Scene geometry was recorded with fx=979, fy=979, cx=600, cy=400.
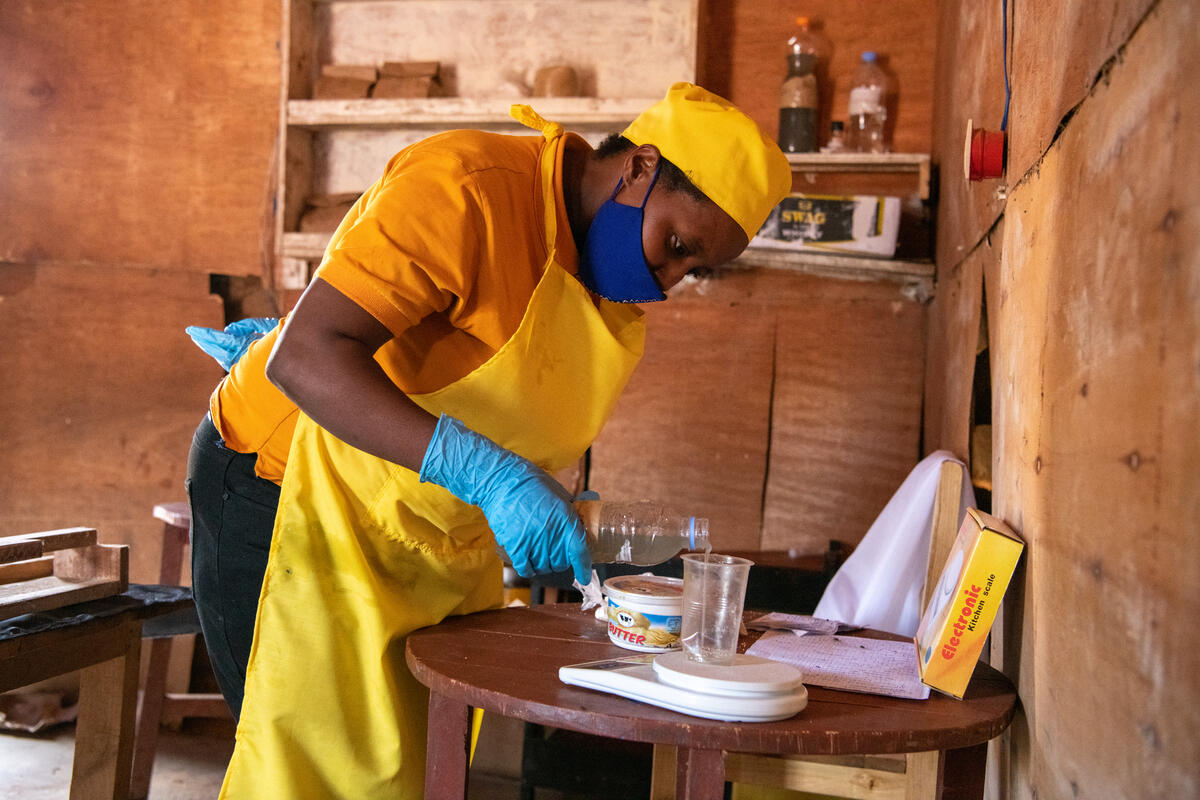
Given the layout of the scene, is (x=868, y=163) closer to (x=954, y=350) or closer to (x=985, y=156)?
(x=954, y=350)

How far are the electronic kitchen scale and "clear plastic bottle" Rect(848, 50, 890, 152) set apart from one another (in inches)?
92.0

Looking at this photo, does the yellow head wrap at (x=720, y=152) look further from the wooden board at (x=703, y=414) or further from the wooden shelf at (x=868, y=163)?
the wooden board at (x=703, y=414)

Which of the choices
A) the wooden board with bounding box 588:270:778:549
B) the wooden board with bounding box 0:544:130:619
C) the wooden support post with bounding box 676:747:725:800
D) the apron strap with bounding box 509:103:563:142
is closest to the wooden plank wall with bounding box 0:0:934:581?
the wooden board with bounding box 588:270:778:549

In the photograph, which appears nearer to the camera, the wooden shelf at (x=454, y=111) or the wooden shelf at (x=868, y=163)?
the wooden shelf at (x=868, y=163)

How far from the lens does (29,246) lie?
3.75 metres

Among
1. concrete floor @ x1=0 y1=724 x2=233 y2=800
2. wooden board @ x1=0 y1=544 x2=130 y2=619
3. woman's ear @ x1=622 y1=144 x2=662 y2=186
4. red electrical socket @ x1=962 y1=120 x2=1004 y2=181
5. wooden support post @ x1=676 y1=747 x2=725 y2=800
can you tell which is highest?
red electrical socket @ x1=962 y1=120 x2=1004 y2=181

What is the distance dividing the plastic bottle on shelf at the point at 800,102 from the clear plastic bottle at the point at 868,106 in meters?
0.13

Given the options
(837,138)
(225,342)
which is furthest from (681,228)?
(837,138)

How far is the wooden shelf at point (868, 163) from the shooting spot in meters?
3.03

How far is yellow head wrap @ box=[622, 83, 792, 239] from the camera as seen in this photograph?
150 cm

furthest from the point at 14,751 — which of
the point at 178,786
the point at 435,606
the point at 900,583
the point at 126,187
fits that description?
the point at 900,583

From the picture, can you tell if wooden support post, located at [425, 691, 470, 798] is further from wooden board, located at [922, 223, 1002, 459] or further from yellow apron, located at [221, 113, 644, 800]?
wooden board, located at [922, 223, 1002, 459]

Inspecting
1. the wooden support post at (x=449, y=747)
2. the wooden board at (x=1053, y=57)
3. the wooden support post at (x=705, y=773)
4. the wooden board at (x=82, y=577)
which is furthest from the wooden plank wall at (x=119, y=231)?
the wooden support post at (x=705, y=773)

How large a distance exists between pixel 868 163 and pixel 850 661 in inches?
82.2
